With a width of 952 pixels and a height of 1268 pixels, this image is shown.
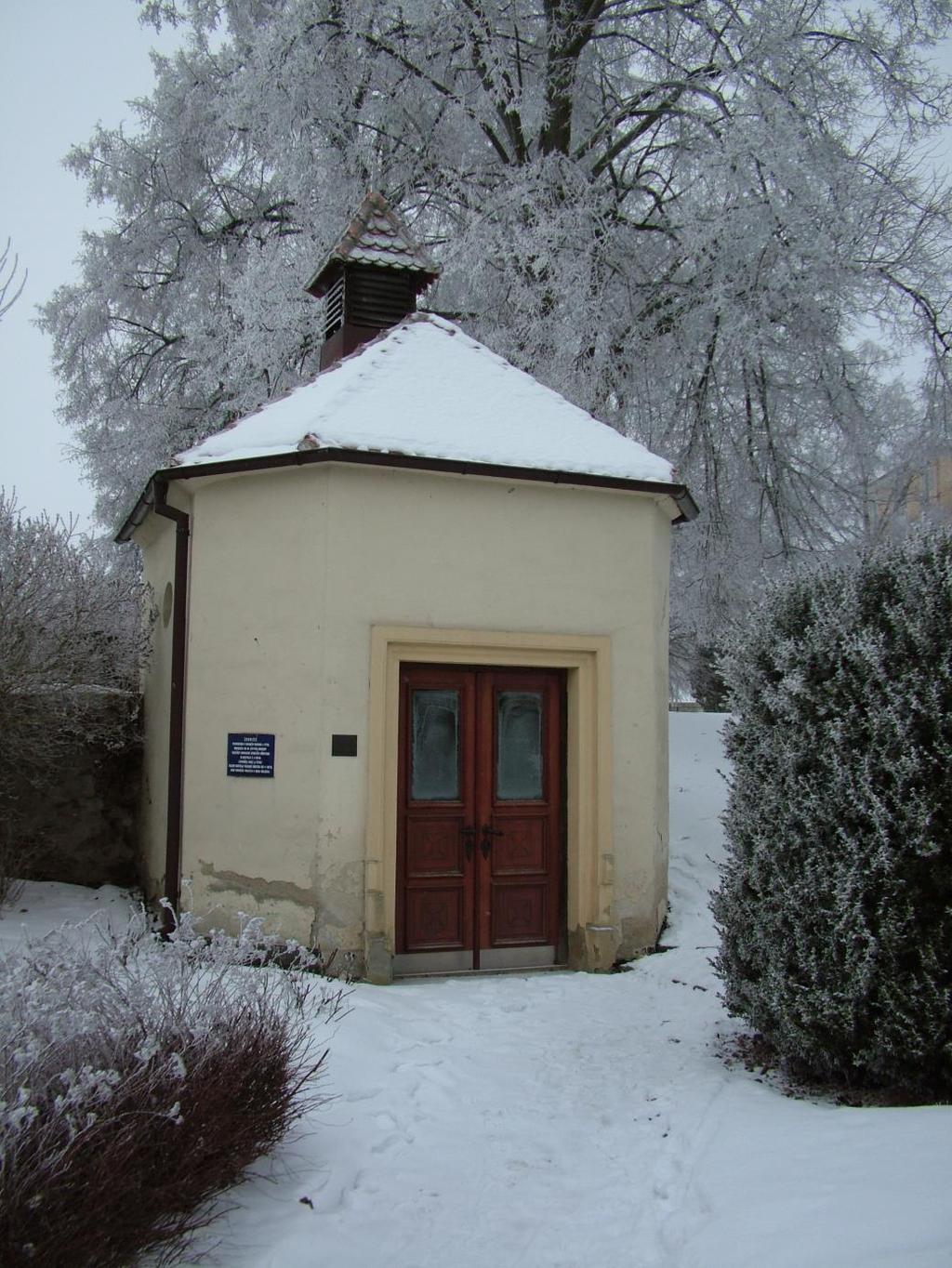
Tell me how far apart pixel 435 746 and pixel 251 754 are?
1401mm

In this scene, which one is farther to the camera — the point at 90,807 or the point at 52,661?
the point at 90,807

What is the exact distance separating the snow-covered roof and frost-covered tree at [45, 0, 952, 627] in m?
3.11

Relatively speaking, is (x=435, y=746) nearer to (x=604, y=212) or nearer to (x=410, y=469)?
(x=410, y=469)

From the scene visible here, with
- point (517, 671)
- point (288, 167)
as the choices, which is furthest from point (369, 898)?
point (288, 167)

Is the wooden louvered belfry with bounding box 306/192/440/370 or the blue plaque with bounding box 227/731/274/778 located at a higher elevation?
the wooden louvered belfry with bounding box 306/192/440/370

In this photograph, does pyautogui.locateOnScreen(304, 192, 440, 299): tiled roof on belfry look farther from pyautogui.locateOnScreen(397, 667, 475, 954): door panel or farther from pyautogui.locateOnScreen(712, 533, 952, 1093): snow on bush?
pyautogui.locateOnScreen(712, 533, 952, 1093): snow on bush

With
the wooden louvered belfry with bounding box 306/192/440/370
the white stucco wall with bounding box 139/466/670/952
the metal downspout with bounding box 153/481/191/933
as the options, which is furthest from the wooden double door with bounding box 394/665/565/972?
the wooden louvered belfry with bounding box 306/192/440/370

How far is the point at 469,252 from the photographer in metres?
12.2

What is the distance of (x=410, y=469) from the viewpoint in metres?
7.81

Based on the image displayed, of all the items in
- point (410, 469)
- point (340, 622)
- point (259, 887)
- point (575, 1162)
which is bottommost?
point (575, 1162)

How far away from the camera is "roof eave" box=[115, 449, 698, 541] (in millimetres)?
7562

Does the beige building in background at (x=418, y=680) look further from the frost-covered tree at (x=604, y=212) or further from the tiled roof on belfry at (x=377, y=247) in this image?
the frost-covered tree at (x=604, y=212)

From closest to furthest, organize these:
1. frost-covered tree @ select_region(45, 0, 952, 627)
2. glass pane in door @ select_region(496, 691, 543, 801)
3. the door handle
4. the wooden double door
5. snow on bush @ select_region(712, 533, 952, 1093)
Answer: snow on bush @ select_region(712, 533, 952, 1093)
the wooden double door
the door handle
glass pane in door @ select_region(496, 691, 543, 801)
frost-covered tree @ select_region(45, 0, 952, 627)

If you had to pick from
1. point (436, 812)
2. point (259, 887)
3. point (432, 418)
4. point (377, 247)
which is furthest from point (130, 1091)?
point (377, 247)
